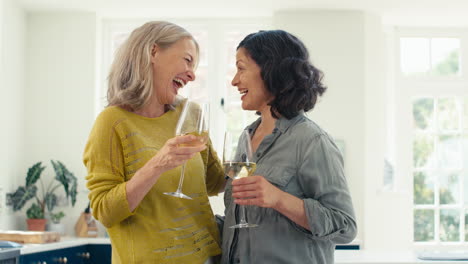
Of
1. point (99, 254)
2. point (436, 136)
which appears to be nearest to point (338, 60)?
point (436, 136)

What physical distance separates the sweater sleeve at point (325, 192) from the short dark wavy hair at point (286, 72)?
18cm

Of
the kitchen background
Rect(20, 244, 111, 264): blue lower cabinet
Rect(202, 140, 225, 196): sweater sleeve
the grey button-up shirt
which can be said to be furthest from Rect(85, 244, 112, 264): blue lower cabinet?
the grey button-up shirt

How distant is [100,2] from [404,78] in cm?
318

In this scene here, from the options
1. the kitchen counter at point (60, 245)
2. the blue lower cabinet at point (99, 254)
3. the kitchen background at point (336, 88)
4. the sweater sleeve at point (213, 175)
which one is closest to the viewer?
the sweater sleeve at point (213, 175)

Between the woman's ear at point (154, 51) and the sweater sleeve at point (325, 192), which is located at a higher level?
the woman's ear at point (154, 51)

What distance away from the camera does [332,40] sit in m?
6.08

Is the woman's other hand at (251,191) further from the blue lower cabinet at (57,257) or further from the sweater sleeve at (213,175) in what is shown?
the blue lower cabinet at (57,257)

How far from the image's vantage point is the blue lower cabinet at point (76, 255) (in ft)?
15.0

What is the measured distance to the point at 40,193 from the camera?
5949mm

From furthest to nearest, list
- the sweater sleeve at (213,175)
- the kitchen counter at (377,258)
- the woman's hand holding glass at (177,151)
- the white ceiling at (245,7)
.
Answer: the white ceiling at (245,7)
the kitchen counter at (377,258)
the sweater sleeve at (213,175)
the woman's hand holding glass at (177,151)

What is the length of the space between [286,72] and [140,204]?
23.0 inches

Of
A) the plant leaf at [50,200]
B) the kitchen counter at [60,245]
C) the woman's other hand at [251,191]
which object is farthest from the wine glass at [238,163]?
the plant leaf at [50,200]

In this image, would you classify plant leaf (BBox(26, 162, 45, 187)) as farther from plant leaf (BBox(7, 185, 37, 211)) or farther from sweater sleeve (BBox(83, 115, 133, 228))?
sweater sleeve (BBox(83, 115, 133, 228))

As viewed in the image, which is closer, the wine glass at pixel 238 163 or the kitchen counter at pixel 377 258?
the wine glass at pixel 238 163
